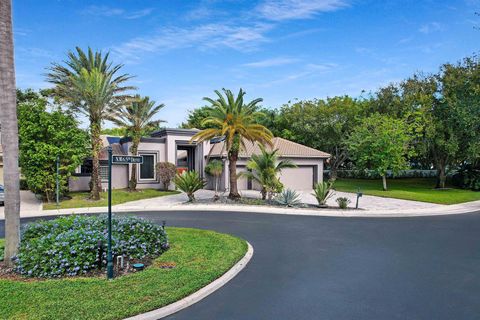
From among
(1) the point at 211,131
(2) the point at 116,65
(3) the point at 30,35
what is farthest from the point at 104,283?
(2) the point at 116,65

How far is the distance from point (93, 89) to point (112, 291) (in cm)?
1750

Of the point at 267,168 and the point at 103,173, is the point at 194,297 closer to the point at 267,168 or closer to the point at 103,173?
the point at 267,168

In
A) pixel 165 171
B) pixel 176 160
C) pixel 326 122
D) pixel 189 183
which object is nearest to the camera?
pixel 189 183

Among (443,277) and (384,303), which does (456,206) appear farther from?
(384,303)

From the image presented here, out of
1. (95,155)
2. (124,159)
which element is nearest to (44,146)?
(95,155)

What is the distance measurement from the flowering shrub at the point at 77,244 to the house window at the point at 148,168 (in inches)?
714

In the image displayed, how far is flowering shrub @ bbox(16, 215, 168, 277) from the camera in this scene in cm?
721

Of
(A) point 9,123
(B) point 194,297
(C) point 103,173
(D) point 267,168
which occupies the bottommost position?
(B) point 194,297

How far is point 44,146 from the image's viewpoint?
19781 mm

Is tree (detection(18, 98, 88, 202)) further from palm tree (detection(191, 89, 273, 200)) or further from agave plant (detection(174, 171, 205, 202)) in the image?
palm tree (detection(191, 89, 273, 200))

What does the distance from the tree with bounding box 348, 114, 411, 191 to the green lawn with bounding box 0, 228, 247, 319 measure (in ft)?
75.9

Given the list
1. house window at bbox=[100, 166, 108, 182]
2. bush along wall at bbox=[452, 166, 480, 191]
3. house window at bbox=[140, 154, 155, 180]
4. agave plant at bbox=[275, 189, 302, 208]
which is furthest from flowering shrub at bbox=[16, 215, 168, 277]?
bush along wall at bbox=[452, 166, 480, 191]

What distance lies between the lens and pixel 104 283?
21.4 ft

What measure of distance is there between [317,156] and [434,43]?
43.4 ft
